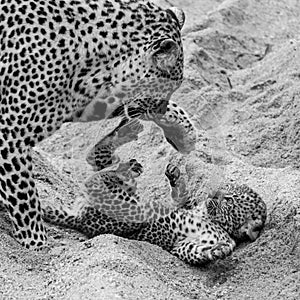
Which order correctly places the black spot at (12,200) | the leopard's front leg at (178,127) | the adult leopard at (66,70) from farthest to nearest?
the leopard's front leg at (178,127), the black spot at (12,200), the adult leopard at (66,70)

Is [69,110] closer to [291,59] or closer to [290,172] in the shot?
[290,172]

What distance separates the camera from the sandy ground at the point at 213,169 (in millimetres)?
4891

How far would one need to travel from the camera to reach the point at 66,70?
17.5 ft

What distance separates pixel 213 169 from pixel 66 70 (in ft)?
5.26

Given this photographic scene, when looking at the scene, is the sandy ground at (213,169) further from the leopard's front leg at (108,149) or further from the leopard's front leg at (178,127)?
the leopard's front leg at (178,127)

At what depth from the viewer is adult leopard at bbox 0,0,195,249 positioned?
5.27m

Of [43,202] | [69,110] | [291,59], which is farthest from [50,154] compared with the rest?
[291,59]

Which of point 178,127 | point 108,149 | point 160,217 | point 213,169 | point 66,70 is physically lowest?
point 213,169

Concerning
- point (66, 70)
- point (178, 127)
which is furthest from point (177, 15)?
point (66, 70)

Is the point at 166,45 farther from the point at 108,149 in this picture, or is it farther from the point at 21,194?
the point at 21,194

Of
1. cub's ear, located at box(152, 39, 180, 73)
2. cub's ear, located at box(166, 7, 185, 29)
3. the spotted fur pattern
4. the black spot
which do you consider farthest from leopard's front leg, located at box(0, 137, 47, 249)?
cub's ear, located at box(166, 7, 185, 29)

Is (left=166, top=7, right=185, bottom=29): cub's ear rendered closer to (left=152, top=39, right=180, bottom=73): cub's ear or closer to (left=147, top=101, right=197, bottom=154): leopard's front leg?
(left=152, top=39, right=180, bottom=73): cub's ear

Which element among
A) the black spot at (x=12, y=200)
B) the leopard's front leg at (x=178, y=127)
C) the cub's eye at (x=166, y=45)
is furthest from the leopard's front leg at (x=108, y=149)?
the black spot at (x=12, y=200)

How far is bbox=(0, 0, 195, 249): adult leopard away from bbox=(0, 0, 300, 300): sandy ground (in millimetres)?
232
